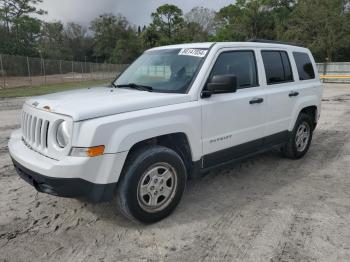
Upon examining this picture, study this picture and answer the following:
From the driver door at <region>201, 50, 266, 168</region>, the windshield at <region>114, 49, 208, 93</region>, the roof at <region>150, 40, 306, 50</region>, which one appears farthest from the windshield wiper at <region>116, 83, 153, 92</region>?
the roof at <region>150, 40, 306, 50</region>

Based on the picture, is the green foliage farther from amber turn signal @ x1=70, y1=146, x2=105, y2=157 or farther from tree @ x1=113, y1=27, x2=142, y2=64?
amber turn signal @ x1=70, y1=146, x2=105, y2=157

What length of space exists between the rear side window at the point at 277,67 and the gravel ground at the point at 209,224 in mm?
1456

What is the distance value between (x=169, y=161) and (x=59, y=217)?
141 centimetres

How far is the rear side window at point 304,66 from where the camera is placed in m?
5.72

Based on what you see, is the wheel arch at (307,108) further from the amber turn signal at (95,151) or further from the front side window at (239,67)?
the amber turn signal at (95,151)

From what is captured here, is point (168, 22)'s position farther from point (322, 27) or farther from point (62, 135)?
point (62, 135)

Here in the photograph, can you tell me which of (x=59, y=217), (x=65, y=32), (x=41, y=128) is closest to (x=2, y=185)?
(x=59, y=217)

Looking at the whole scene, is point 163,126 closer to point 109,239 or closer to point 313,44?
point 109,239

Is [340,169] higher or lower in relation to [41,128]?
lower

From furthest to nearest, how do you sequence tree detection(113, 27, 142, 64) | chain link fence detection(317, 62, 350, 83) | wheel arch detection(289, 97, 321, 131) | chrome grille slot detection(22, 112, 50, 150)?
tree detection(113, 27, 142, 64) → chain link fence detection(317, 62, 350, 83) → wheel arch detection(289, 97, 321, 131) → chrome grille slot detection(22, 112, 50, 150)

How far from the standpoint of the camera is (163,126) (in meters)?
3.58

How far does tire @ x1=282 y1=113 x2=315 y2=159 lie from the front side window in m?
1.46

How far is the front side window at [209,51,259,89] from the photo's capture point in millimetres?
4273

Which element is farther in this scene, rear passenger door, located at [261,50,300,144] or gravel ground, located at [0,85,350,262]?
rear passenger door, located at [261,50,300,144]
